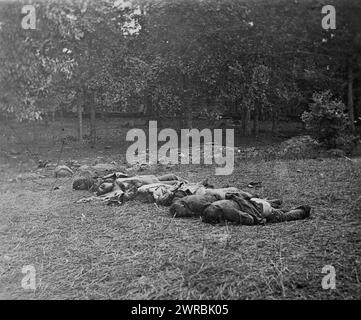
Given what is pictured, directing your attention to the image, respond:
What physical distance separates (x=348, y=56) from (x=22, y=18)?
14.2 m

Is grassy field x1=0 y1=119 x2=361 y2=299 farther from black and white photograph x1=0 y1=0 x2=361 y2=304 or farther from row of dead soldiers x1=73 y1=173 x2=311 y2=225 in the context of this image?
row of dead soldiers x1=73 y1=173 x2=311 y2=225

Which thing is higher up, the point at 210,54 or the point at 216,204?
the point at 210,54

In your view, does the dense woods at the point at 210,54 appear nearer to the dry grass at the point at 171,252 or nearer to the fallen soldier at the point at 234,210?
the dry grass at the point at 171,252

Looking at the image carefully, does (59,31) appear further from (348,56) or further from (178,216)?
(348,56)

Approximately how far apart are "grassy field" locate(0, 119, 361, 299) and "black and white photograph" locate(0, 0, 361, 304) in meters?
0.02

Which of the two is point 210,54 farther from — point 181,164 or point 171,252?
point 171,252

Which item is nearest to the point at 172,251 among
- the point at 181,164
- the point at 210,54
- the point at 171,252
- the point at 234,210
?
the point at 171,252

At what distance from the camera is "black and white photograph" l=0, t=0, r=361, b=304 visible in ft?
12.0

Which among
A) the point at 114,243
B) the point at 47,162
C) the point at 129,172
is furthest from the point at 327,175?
the point at 47,162

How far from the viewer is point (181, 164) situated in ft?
39.3

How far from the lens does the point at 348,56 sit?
16031 mm

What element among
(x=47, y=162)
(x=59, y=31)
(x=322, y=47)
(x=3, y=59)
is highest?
(x=322, y=47)

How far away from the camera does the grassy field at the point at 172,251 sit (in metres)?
3.39

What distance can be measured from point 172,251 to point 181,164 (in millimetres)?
7706
